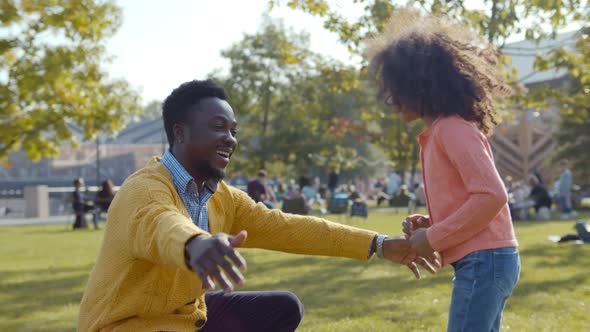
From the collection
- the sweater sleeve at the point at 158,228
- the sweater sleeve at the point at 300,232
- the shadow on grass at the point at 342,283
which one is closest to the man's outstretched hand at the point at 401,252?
the sweater sleeve at the point at 300,232

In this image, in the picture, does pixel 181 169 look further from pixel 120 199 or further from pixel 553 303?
pixel 553 303

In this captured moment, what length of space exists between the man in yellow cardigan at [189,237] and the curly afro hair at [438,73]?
876 mm

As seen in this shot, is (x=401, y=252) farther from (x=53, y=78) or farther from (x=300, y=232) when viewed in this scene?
(x=53, y=78)

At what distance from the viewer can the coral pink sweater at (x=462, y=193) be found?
3.40 meters

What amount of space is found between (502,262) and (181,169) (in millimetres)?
1632

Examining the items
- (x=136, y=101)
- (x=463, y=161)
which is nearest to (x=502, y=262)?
(x=463, y=161)

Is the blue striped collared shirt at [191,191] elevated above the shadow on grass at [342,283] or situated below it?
above

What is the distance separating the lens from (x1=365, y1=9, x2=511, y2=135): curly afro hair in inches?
144

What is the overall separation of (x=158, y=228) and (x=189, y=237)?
316 millimetres

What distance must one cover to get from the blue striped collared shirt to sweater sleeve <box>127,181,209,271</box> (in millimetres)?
226

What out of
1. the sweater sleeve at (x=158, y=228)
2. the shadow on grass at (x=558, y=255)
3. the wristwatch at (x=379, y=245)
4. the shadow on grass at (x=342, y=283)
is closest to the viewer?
the sweater sleeve at (x=158, y=228)

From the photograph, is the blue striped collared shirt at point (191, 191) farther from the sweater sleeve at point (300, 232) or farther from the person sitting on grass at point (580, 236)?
the person sitting on grass at point (580, 236)

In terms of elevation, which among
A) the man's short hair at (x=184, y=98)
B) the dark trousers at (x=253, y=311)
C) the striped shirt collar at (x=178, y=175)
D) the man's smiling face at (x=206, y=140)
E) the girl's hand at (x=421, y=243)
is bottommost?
the dark trousers at (x=253, y=311)

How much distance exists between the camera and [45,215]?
3416cm
